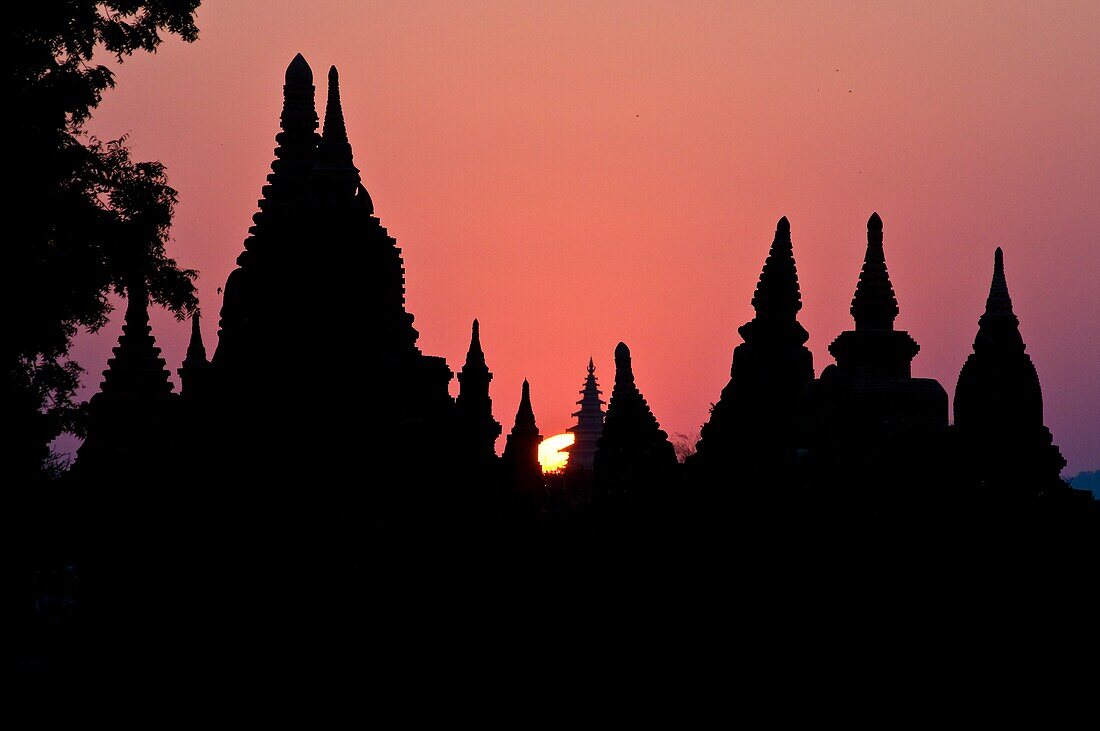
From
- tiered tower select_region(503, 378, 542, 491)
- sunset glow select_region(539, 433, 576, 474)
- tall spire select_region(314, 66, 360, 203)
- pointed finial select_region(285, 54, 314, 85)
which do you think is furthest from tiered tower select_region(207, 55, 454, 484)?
sunset glow select_region(539, 433, 576, 474)

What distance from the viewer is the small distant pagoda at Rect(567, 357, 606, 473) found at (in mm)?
82250

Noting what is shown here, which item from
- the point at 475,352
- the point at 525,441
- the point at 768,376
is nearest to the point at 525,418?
the point at 525,441

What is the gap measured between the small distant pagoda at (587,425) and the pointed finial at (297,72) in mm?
48384

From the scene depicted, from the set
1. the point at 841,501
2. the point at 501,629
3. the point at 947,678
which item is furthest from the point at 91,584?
the point at 947,678

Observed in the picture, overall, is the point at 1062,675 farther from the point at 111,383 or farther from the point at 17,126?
the point at 111,383

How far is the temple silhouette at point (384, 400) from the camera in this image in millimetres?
26828

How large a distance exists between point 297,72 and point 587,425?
55109 mm

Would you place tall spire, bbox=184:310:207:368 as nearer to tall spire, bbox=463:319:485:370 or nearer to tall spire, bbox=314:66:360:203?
tall spire, bbox=463:319:485:370

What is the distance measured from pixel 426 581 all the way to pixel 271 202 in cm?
694

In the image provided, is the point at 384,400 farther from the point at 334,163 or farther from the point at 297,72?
the point at 297,72

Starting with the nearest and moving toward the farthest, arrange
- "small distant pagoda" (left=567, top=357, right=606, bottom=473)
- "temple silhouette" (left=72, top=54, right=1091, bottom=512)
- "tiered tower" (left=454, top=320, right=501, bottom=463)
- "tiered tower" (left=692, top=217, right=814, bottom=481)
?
"temple silhouette" (left=72, top=54, right=1091, bottom=512), "tiered tower" (left=692, top=217, right=814, bottom=481), "tiered tower" (left=454, top=320, right=501, bottom=463), "small distant pagoda" (left=567, top=357, right=606, bottom=473)

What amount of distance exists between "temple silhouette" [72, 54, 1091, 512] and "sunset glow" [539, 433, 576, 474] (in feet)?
112

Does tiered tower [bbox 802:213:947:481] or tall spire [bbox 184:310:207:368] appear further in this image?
tall spire [bbox 184:310:207:368]

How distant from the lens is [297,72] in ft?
105
